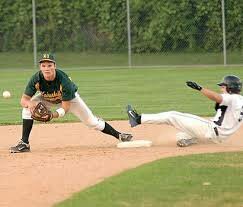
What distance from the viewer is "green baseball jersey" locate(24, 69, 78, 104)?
10.1m

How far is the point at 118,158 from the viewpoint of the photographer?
948 centimetres

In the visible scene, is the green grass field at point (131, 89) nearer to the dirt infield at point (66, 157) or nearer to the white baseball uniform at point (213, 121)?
the dirt infield at point (66, 157)

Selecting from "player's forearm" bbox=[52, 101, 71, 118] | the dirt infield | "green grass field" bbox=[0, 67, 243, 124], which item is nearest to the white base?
the dirt infield

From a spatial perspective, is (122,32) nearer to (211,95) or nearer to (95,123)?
(95,123)

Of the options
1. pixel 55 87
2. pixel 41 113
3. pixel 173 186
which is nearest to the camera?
pixel 173 186

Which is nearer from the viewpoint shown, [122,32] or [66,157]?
[66,157]

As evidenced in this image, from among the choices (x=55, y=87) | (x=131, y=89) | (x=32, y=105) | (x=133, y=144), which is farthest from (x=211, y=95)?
(x=131, y=89)

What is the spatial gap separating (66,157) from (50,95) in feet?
3.31

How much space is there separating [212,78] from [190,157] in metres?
13.8

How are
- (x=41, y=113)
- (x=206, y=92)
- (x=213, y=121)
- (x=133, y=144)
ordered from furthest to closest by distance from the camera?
1. (x=133, y=144)
2. (x=213, y=121)
3. (x=41, y=113)
4. (x=206, y=92)

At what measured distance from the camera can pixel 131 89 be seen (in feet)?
66.0

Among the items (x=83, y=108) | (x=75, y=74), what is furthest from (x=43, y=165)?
(x=75, y=74)

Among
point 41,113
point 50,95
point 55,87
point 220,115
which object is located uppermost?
point 55,87

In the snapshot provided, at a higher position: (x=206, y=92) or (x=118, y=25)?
(x=206, y=92)
